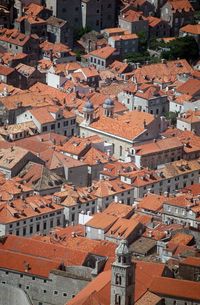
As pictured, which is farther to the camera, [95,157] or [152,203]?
[95,157]

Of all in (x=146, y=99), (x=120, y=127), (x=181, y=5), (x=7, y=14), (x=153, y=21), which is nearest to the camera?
(x=120, y=127)

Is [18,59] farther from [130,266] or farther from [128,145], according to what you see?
[130,266]

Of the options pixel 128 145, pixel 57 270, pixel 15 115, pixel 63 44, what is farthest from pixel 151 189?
pixel 63 44

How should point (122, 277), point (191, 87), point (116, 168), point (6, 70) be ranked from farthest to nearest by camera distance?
1. point (191, 87)
2. point (6, 70)
3. point (116, 168)
4. point (122, 277)

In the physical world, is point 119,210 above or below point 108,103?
above

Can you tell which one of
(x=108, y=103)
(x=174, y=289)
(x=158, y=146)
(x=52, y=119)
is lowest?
(x=158, y=146)

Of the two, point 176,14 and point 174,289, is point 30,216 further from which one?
point 176,14

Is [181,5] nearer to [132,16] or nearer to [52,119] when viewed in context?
[132,16]

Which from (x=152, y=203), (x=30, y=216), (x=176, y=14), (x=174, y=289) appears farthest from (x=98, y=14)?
(x=174, y=289)
